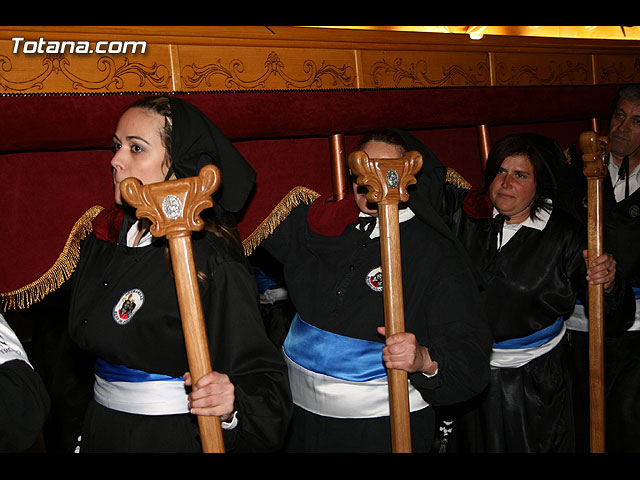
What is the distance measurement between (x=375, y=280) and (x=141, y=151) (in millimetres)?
843

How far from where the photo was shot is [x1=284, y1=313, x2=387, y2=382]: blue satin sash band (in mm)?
1961

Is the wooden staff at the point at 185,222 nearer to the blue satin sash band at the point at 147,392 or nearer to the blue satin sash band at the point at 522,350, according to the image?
the blue satin sash band at the point at 147,392

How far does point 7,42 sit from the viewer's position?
168 centimetres

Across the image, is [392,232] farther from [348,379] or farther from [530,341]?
[530,341]

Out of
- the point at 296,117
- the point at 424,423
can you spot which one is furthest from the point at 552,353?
the point at 296,117

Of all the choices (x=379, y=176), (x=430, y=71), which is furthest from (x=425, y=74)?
(x=379, y=176)

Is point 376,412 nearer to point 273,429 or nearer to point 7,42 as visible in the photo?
point 273,429

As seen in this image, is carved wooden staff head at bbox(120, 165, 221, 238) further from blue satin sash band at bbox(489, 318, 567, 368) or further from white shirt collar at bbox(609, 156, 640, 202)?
white shirt collar at bbox(609, 156, 640, 202)

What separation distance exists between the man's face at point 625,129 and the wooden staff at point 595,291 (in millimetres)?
677

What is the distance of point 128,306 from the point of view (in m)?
1.58

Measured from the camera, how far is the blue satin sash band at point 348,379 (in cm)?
196

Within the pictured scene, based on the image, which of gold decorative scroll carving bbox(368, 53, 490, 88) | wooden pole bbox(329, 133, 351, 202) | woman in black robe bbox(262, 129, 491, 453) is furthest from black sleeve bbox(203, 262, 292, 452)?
gold decorative scroll carving bbox(368, 53, 490, 88)
